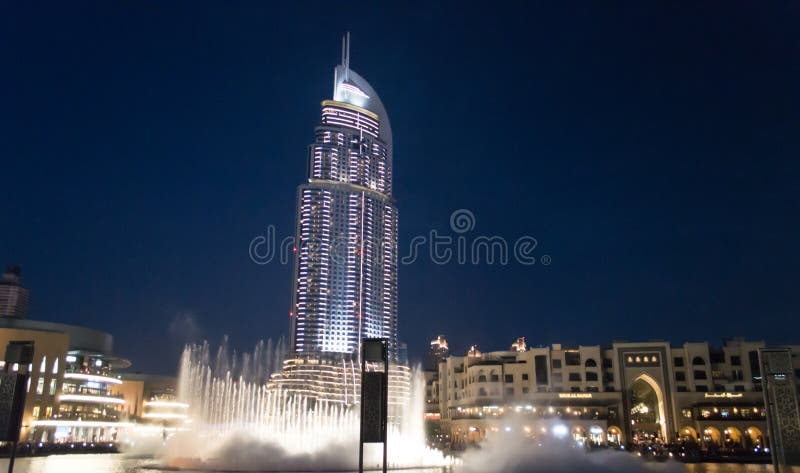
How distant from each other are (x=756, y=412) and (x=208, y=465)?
2387 inches

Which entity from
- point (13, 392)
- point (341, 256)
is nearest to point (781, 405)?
point (13, 392)

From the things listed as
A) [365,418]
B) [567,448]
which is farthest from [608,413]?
[365,418]

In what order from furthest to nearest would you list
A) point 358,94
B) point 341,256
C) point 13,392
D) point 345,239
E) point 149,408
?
point 358,94 < point 345,239 < point 341,256 < point 149,408 < point 13,392

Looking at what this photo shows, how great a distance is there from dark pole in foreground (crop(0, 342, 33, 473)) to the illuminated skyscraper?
353ft

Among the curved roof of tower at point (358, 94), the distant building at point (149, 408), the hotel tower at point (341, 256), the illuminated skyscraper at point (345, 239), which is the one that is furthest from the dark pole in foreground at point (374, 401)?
the curved roof of tower at point (358, 94)

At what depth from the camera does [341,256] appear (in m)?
137

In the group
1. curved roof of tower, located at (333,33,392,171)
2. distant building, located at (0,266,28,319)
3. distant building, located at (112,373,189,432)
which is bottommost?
distant building, located at (112,373,189,432)

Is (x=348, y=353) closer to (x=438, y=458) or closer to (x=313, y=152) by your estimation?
(x=313, y=152)

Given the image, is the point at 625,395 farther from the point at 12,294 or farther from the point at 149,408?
the point at 12,294

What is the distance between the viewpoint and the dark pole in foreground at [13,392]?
23828 millimetres

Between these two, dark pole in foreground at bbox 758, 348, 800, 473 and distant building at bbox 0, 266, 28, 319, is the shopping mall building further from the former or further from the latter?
distant building at bbox 0, 266, 28, 319

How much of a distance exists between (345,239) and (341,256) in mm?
3988

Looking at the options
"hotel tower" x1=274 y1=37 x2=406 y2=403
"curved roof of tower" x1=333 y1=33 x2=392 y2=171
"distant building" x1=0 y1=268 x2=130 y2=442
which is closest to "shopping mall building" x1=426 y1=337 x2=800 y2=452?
"distant building" x1=0 y1=268 x2=130 y2=442

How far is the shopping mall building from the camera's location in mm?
70938
